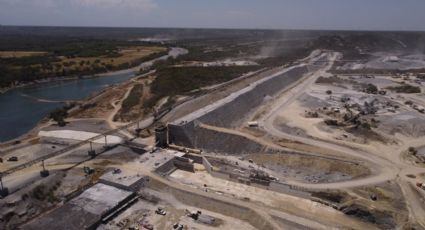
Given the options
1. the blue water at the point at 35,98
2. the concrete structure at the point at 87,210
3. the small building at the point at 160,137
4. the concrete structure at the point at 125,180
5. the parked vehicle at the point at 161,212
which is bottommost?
the blue water at the point at 35,98

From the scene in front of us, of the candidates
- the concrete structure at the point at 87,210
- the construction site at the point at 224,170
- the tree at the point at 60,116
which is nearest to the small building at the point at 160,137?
the construction site at the point at 224,170

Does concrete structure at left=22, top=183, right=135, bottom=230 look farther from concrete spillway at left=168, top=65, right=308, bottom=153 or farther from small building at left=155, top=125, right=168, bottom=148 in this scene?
concrete spillway at left=168, top=65, right=308, bottom=153

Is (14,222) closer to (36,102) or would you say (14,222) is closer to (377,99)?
(36,102)

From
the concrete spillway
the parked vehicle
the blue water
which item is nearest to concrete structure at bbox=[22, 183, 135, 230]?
the parked vehicle

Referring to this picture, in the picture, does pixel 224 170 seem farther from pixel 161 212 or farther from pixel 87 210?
pixel 87 210

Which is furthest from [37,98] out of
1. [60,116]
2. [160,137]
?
[160,137]

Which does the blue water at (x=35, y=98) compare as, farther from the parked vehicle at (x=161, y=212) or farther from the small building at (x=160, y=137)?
the parked vehicle at (x=161, y=212)

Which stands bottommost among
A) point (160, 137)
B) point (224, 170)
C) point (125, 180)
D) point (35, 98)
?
point (35, 98)
